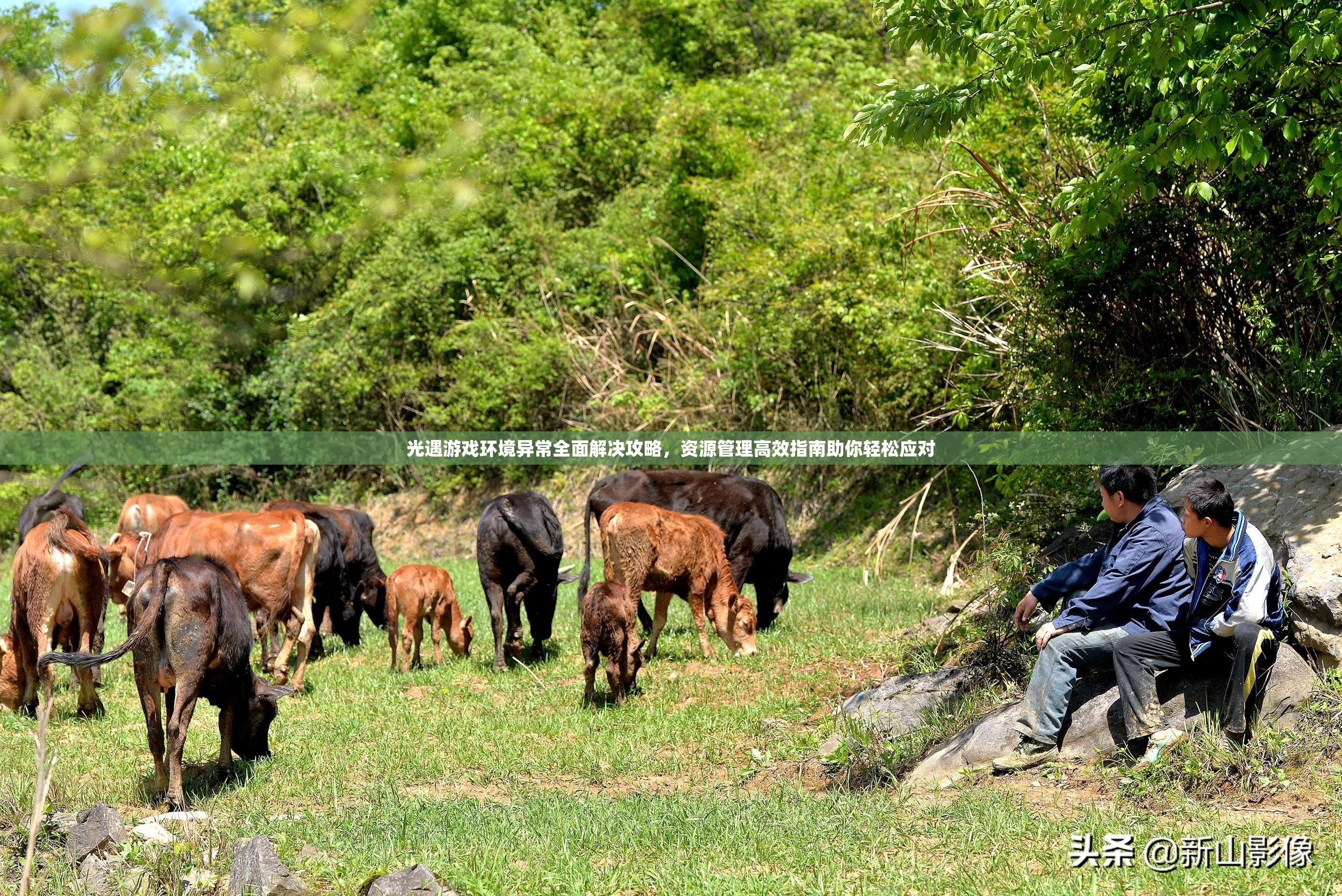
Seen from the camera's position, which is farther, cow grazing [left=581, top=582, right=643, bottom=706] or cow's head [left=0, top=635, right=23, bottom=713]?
cow's head [left=0, top=635, right=23, bottom=713]

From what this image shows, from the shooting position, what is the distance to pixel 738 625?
11.6 metres

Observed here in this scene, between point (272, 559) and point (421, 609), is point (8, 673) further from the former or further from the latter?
point (421, 609)

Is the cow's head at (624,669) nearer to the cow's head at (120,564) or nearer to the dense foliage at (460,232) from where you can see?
the cow's head at (120,564)

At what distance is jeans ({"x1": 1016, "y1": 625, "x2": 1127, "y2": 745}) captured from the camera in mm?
7293

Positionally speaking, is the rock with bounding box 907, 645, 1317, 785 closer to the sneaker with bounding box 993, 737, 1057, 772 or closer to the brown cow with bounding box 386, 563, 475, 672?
the sneaker with bounding box 993, 737, 1057, 772

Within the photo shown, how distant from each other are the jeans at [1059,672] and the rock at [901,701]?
116cm

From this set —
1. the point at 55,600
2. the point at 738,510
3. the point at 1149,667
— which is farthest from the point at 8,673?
the point at 1149,667

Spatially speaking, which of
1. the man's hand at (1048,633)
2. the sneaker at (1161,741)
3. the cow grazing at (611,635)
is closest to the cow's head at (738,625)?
the cow grazing at (611,635)

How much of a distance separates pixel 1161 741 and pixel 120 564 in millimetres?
9600

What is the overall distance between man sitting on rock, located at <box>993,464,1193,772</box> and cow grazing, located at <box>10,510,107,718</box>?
6819mm

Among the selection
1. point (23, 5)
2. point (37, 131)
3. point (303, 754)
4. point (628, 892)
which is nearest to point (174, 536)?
point (303, 754)

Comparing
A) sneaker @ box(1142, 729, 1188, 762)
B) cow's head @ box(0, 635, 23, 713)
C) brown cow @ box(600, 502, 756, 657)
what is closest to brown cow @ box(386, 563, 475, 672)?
brown cow @ box(600, 502, 756, 657)

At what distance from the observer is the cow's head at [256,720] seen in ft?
26.6

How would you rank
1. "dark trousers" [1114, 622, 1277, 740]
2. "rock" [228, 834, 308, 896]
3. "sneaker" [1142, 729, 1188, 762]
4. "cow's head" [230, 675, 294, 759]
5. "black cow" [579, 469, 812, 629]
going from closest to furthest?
"rock" [228, 834, 308, 896] < "sneaker" [1142, 729, 1188, 762] < "dark trousers" [1114, 622, 1277, 740] < "cow's head" [230, 675, 294, 759] < "black cow" [579, 469, 812, 629]
